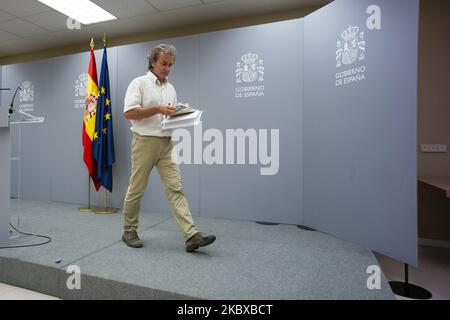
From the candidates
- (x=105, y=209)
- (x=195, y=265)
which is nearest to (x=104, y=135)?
(x=105, y=209)

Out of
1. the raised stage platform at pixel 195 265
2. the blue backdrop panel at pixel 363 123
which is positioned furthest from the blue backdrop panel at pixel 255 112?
the raised stage platform at pixel 195 265

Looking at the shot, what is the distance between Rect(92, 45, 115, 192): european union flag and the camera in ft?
9.98

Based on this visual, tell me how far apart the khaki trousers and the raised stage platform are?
27 centimetres

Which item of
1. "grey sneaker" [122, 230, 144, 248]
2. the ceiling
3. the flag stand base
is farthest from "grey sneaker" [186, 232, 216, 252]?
the ceiling

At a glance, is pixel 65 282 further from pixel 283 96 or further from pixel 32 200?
pixel 32 200

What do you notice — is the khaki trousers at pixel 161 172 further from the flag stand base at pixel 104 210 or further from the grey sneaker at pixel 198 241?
the flag stand base at pixel 104 210

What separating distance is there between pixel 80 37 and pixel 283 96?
10.6 ft

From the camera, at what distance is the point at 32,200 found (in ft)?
12.2

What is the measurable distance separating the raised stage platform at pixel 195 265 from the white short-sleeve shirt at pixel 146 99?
2.66ft

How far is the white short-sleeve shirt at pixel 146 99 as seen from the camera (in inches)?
70.1

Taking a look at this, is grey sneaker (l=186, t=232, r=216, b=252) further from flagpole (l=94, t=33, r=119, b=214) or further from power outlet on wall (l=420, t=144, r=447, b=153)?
power outlet on wall (l=420, t=144, r=447, b=153)

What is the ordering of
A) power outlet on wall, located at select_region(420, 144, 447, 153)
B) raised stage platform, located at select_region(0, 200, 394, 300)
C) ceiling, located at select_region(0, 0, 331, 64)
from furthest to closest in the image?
ceiling, located at select_region(0, 0, 331, 64) → power outlet on wall, located at select_region(420, 144, 447, 153) → raised stage platform, located at select_region(0, 200, 394, 300)

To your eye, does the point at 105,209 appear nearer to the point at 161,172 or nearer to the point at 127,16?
the point at 161,172
